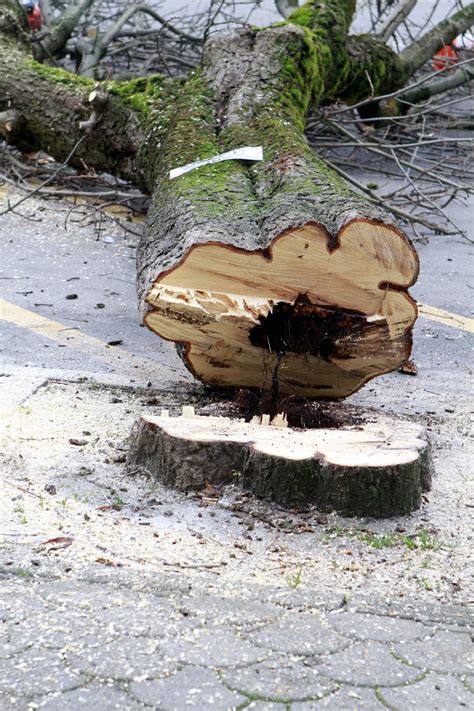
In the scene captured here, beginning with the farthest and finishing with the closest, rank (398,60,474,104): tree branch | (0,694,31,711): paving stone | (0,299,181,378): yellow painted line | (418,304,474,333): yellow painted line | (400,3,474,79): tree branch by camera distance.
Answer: (398,60,474,104): tree branch, (400,3,474,79): tree branch, (418,304,474,333): yellow painted line, (0,299,181,378): yellow painted line, (0,694,31,711): paving stone

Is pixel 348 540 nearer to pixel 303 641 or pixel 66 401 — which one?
pixel 303 641

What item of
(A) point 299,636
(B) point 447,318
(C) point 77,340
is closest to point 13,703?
(A) point 299,636

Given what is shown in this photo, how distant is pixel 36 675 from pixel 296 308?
1.87 metres

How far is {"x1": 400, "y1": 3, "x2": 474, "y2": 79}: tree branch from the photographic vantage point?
7.58 meters

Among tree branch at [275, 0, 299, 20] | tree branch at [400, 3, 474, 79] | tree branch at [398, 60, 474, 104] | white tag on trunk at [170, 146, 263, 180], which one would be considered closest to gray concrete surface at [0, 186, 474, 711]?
white tag on trunk at [170, 146, 263, 180]

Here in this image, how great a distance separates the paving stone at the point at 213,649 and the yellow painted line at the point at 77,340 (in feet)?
7.18

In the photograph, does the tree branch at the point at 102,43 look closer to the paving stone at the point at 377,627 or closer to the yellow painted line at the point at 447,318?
the yellow painted line at the point at 447,318

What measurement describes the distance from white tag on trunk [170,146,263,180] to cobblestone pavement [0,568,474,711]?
221 cm

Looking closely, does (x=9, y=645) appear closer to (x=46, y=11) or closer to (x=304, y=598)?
(x=304, y=598)

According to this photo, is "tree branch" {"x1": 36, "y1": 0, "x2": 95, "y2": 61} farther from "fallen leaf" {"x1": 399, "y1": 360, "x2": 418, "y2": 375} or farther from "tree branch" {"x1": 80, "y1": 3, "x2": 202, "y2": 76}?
"fallen leaf" {"x1": 399, "y1": 360, "x2": 418, "y2": 375}

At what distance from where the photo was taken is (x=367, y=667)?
91.0 inches

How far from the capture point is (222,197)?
3.88 meters

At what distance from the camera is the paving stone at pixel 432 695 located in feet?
7.16

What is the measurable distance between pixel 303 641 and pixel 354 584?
1.12ft
